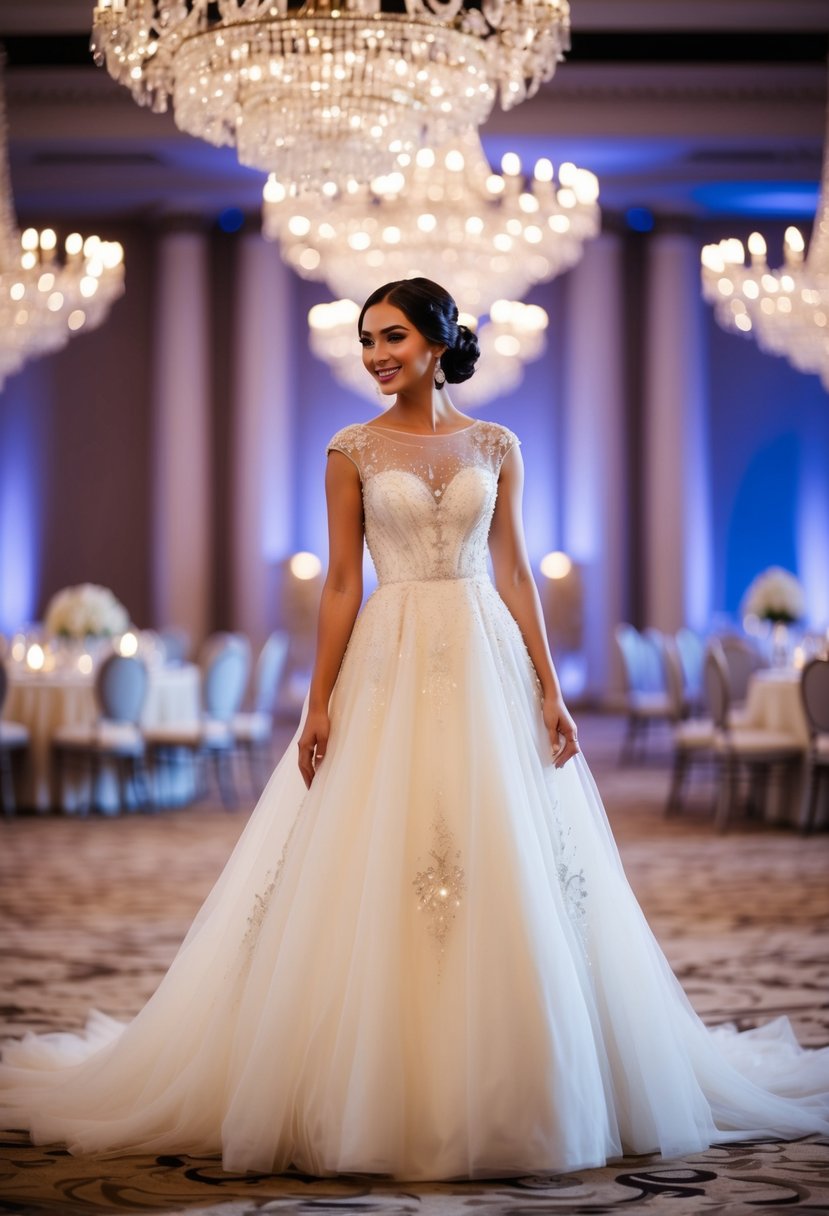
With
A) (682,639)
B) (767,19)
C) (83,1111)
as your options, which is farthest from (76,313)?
(83,1111)

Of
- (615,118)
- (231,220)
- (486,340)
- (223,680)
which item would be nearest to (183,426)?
(231,220)

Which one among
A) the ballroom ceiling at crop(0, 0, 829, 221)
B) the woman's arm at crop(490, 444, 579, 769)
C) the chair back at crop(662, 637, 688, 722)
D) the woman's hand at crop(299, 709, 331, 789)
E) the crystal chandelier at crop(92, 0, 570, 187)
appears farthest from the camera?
the ballroom ceiling at crop(0, 0, 829, 221)

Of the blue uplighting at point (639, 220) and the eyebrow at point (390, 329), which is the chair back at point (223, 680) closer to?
the eyebrow at point (390, 329)

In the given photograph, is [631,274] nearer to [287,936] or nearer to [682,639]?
[682,639]

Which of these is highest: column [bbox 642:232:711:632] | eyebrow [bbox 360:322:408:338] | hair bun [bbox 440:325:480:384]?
column [bbox 642:232:711:632]

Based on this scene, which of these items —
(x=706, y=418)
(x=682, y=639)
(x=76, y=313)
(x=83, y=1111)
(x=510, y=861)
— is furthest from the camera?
(x=706, y=418)

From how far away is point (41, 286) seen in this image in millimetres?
9031

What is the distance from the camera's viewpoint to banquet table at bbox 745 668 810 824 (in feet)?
26.1

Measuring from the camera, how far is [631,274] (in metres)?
15.3

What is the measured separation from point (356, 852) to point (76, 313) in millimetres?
7086

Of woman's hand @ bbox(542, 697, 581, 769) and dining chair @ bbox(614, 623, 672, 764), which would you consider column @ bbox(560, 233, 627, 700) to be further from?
woman's hand @ bbox(542, 697, 581, 769)

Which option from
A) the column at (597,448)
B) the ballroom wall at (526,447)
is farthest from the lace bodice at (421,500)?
the column at (597,448)

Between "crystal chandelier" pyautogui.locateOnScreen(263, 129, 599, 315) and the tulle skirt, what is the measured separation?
6.63 m

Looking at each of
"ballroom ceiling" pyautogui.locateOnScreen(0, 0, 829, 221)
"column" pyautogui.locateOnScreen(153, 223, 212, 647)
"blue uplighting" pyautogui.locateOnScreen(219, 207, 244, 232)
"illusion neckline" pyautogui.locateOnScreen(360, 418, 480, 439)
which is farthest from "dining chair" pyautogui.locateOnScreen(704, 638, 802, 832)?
"blue uplighting" pyautogui.locateOnScreen(219, 207, 244, 232)
